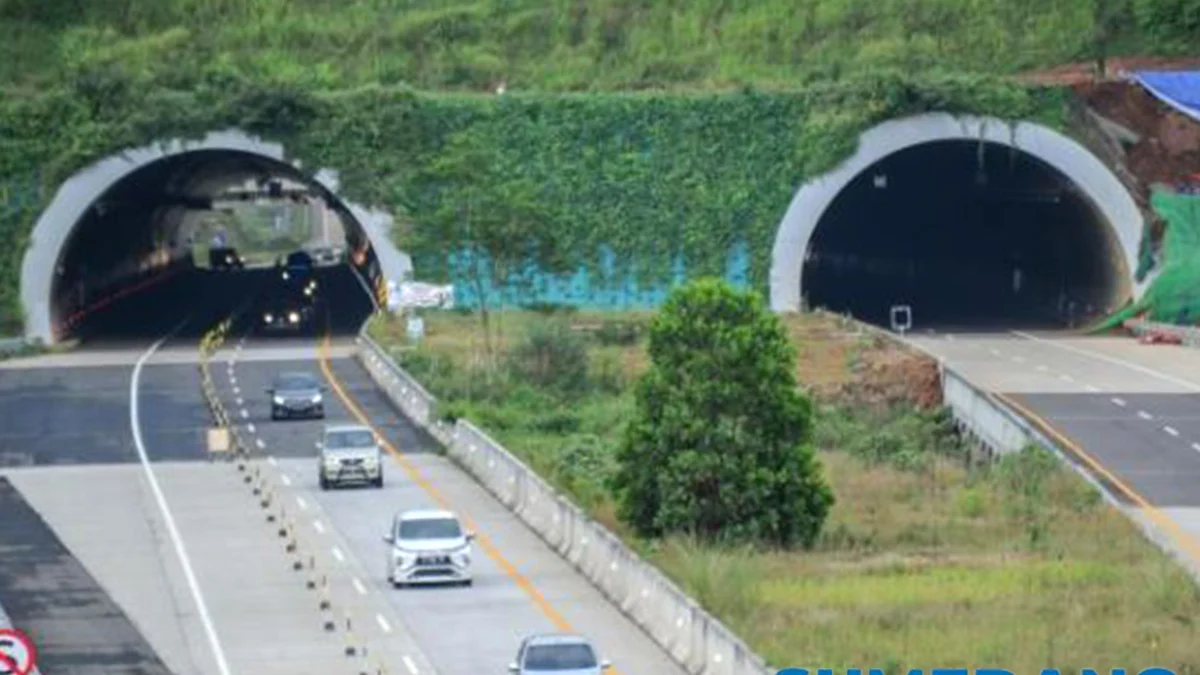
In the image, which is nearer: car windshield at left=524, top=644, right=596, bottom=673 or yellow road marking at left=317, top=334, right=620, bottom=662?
car windshield at left=524, top=644, right=596, bottom=673

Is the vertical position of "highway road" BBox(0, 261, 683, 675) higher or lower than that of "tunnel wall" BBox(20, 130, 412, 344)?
lower

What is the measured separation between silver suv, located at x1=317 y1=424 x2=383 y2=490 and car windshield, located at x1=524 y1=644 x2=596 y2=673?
26.7 meters

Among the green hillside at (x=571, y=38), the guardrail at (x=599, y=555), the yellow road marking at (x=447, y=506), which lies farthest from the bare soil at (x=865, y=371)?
the green hillside at (x=571, y=38)

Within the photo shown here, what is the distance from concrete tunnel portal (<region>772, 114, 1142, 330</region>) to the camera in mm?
103562

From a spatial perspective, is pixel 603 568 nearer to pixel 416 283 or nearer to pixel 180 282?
pixel 416 283

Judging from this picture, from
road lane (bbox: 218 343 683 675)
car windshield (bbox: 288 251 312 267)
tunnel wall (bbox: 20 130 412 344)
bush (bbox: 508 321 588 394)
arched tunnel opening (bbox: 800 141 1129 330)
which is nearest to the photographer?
road lane (bbox: 218 343 683 675)

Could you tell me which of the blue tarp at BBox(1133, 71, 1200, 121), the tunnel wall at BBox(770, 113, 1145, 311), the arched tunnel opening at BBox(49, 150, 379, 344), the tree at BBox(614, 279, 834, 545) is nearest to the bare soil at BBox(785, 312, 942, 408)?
the tunnel wall at BBox(770, 113, 1145, 311)

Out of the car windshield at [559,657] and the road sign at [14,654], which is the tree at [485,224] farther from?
the road sign at [14,654]

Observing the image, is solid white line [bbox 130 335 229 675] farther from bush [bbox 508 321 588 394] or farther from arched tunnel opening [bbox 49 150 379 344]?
arched tunnel opening [bbox 49 150 379 344]

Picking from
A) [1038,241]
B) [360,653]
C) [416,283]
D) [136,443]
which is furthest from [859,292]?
[360,653]

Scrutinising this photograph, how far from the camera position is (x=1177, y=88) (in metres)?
104

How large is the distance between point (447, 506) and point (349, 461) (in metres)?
3.91

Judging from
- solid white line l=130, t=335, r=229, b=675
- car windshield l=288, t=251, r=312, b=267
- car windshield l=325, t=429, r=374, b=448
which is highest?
car windshield l=325, t=429, r=374, b=448

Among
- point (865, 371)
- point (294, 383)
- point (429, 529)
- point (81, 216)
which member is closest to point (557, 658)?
point (429, 529)
